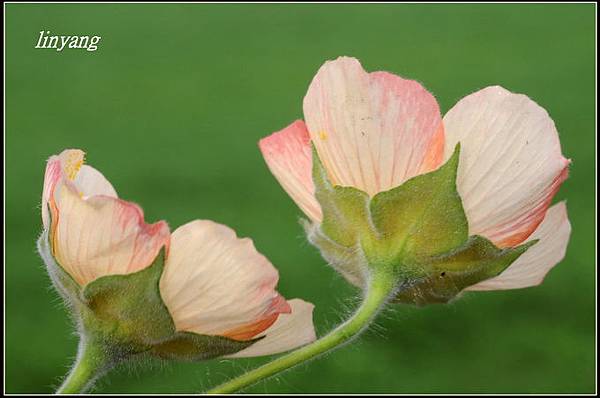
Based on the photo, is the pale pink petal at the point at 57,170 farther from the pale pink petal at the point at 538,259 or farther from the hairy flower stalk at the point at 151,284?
the pale pink petal at the point at 538,259

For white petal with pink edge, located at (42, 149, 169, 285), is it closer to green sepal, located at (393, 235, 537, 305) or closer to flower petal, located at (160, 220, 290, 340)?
flower petal, located at (160, 220, 290, 340)

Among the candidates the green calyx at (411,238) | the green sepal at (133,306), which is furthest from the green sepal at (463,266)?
the green sepal at (133,306)

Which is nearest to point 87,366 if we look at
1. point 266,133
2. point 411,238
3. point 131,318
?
point 131,318

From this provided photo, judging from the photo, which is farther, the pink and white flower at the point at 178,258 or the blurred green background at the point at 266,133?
the blurred green background at the point at 266,133

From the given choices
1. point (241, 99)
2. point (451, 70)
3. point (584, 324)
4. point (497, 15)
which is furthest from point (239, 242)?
point (497, 15)

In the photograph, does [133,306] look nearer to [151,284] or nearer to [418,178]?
[151,284]

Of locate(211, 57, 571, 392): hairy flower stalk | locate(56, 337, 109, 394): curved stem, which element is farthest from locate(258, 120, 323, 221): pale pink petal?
locate(56, 337, 109, 394): curved stem

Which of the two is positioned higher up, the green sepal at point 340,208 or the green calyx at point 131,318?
the green sepal at point 340,208
